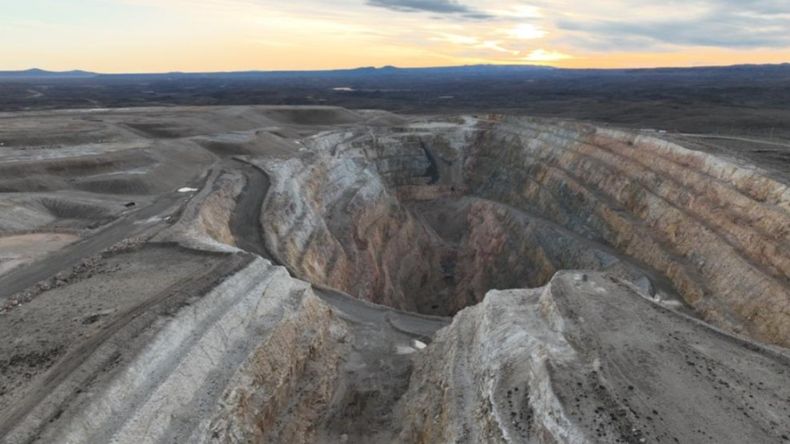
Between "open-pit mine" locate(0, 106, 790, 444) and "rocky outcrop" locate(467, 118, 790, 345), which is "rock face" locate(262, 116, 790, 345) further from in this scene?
"open-pit mine" locate(0, 106, 790, 444)

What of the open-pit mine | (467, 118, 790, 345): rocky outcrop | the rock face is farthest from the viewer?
the rock face

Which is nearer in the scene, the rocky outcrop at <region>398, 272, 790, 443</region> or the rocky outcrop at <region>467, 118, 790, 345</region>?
the rocky outcrop at <region>398, 272, 790, 443</region>

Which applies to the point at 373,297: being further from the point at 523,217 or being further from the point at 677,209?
the point at 677,209

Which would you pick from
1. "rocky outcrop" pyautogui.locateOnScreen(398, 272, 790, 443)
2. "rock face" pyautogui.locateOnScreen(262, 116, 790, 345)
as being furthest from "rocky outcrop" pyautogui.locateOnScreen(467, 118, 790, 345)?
"rocky outcrop" pyautogui.locateOnScreen(398, 272, 790, 443)

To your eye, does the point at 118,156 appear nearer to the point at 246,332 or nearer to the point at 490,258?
the point at 246,332

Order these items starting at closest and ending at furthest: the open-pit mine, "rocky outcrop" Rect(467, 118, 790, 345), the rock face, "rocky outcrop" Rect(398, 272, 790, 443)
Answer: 1. "rocky outcrop" Rect(398, 272, 790, 443)
2. the open-pit mine
3. "rocky outcrop" Rect(467, 118, 790, 345)
4. the rock face

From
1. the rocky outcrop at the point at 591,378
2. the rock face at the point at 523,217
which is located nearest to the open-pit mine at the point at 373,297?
the rocky outcrop at the point at 591,378

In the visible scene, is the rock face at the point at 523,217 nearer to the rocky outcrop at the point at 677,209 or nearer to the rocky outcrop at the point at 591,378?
the rocky outcrop at the point at 677,209

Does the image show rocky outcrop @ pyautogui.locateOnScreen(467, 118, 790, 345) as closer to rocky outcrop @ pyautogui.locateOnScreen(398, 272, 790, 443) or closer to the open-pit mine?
the open-pit mine
